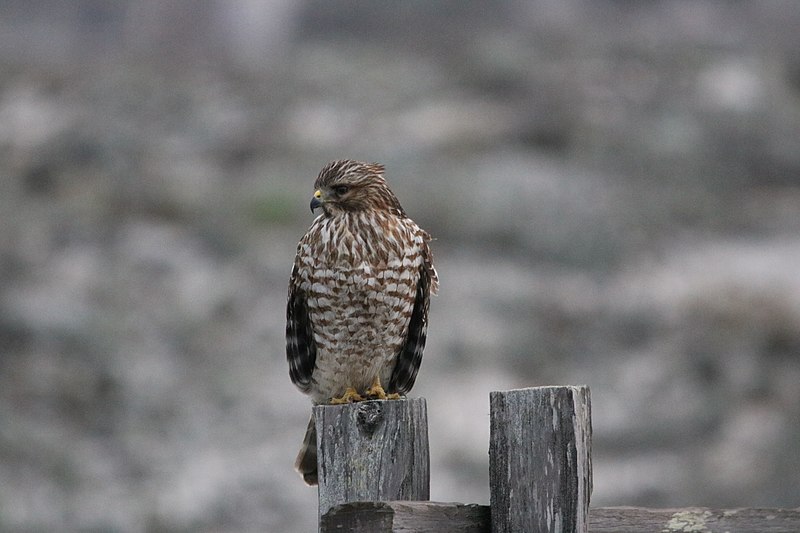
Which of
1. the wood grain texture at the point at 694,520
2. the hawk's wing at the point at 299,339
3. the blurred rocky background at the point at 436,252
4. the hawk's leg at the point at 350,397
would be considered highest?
the blurred rocky background at the point at 436,252

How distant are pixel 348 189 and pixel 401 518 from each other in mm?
2070

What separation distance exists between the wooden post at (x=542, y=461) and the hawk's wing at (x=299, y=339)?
6.23ft

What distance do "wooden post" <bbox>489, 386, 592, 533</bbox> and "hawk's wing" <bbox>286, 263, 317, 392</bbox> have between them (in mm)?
1900

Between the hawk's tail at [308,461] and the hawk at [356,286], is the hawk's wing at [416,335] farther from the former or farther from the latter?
the hawk's tail at [308,461]

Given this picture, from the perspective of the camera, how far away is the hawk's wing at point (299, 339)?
5160 mm

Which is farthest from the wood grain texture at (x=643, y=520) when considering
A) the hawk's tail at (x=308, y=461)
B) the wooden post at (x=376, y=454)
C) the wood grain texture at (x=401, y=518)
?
the hawk's tail at (x=308, y=461)

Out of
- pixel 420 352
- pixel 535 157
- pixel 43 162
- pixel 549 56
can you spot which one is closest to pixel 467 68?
pixel 549 56

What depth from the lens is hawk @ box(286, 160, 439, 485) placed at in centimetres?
493

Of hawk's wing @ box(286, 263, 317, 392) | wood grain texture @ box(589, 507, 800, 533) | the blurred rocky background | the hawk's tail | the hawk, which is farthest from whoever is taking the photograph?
the blurred rocky background

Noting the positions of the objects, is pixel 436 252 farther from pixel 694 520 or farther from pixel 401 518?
pixel 401 518

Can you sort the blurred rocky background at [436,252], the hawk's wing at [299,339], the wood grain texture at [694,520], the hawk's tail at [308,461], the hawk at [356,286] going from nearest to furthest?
the wood grain texture at [694,520], the hawk's tail at [308,461], the hawk at [356,286], the hawk's wing at [299,339], the blurred rocky background at [436,252]

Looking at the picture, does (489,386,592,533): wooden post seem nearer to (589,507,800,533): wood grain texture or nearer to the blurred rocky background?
(589,507,800,533): wood grain texture

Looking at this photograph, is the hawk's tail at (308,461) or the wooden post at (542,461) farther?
the hawk's tail at (308,461)

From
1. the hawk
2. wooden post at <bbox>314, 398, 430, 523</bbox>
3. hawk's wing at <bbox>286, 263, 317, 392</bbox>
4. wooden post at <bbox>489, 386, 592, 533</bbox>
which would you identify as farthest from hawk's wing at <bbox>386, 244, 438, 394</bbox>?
wooden post at <bbox>489, 386, 592, 533</bbox>
